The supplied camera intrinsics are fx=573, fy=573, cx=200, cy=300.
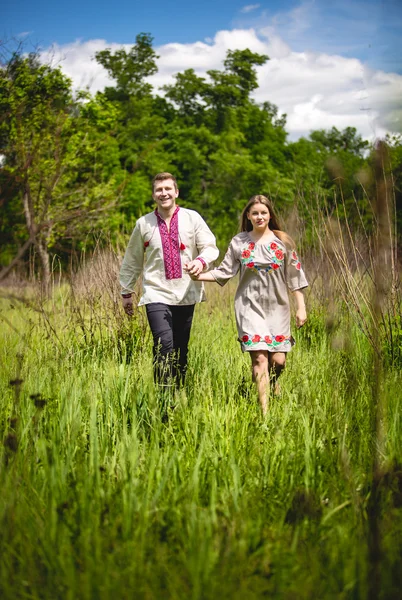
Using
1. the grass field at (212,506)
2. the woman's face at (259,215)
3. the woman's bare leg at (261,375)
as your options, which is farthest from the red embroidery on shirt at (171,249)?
the grass field at (212,506)

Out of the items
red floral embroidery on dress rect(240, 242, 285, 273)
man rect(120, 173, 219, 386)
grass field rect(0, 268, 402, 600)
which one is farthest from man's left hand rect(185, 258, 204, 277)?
grass field rect(0, 268, 402, 600)

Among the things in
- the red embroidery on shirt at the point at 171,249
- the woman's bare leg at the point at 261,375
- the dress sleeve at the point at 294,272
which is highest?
the red embroidery on shirt at the point at 171,249

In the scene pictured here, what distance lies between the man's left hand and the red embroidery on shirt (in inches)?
12.2

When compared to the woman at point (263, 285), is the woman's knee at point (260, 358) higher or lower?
lower

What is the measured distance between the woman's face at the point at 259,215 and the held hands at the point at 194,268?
525 mm

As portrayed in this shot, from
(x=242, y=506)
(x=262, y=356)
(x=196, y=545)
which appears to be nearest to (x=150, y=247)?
(x=262, y=356)

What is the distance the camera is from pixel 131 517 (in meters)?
2.00

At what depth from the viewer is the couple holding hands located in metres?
4.08

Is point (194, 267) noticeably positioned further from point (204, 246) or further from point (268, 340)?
point (268, 340)

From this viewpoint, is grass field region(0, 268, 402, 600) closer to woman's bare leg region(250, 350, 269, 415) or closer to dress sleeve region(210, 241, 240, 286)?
woman's bare leg region(250, 350, 269, 415)

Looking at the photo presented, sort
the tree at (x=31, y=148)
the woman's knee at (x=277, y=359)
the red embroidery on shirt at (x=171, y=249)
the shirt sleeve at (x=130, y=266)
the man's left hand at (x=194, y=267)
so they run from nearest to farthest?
the tree at (x=31, y=148), the man's left hand at (x=194, y=267), the woman's knee at (x=277, y=359), the red embroidery on shirt at (x=171, y=249), the shirt sleeve at (x=130, y=266)

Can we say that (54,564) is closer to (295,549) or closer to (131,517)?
(131,517)

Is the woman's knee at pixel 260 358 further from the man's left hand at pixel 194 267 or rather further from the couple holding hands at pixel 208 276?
the man's left hand at pixel 194 267

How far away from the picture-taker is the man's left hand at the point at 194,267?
4.02m
